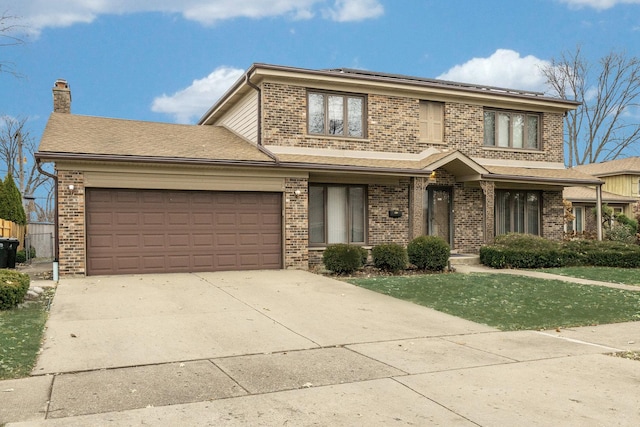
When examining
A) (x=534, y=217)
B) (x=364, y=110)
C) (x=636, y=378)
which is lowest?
(x=636, y=378)

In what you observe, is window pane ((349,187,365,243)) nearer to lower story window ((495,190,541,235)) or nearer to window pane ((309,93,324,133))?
window pane ((309,93,324,133))

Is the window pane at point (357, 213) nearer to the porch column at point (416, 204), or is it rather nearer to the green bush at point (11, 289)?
the porch column at point (416, 204)

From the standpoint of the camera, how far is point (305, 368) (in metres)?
6.59

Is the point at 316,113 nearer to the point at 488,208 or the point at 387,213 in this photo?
the point at 387,213

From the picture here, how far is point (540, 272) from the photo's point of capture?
16.9 metres

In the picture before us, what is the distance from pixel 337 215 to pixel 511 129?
7982 mm

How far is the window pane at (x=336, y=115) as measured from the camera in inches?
704

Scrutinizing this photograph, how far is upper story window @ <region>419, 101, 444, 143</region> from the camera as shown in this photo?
63.6ft

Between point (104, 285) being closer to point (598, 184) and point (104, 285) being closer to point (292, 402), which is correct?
point (292, 402)

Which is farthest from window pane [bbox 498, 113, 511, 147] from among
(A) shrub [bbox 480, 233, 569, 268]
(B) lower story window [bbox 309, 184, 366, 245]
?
(B) lower story window [bbox 309, 184, 366, 245]

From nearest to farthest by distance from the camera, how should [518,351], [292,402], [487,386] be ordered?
[292,402] → [487,386] → [518,351]

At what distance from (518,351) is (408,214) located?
36.3 ft

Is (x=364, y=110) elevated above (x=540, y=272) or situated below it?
above

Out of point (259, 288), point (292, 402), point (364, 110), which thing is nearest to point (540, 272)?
point (364, 110)
